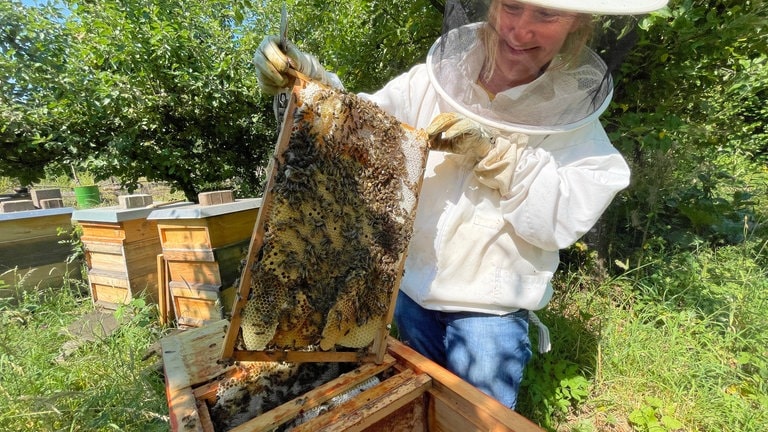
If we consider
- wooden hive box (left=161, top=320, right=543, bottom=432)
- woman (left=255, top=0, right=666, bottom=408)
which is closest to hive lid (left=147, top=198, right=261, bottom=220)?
wooden hive box (left=161, top=320, right=543, bottom=432)

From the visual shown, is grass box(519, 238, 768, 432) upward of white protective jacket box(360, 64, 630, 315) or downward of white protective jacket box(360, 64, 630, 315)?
downward

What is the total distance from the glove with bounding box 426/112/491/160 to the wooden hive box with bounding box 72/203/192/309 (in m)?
3.24

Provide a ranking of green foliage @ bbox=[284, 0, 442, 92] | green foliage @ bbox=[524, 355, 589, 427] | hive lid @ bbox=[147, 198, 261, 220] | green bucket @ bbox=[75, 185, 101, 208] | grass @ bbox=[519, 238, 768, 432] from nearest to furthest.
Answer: grass @ bbox=[519, 238, 768, 432]
green foliage @ bbox=[524, 355, 589, 427]
hive lid @ bbox=[147, 198, 261, 220]
green foliage @ bbox=[284, 0, 442, 92]
green bucket @ bbox=[75, 185, 101, 208]

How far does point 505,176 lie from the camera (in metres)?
1.36

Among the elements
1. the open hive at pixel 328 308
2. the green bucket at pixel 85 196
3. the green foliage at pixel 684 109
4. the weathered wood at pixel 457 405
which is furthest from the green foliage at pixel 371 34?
the green bucket at pixel 85 196

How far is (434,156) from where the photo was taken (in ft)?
5.34

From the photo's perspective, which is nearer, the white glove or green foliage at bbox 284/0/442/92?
the white glove

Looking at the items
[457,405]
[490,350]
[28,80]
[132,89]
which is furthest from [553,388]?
[28,80]

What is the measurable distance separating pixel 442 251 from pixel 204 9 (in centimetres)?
639

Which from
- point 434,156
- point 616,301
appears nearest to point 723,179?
point 616,301

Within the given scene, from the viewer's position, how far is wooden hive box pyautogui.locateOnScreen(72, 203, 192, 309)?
3379 millimetres

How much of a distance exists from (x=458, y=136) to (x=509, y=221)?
1.29 ft

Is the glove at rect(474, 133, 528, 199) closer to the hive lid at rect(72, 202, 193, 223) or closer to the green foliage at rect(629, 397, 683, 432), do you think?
the green foliage at rect(629, 397, 683, 432)

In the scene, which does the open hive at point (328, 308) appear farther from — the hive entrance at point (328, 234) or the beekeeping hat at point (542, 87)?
the beekeeping hat at point (542, 87)
